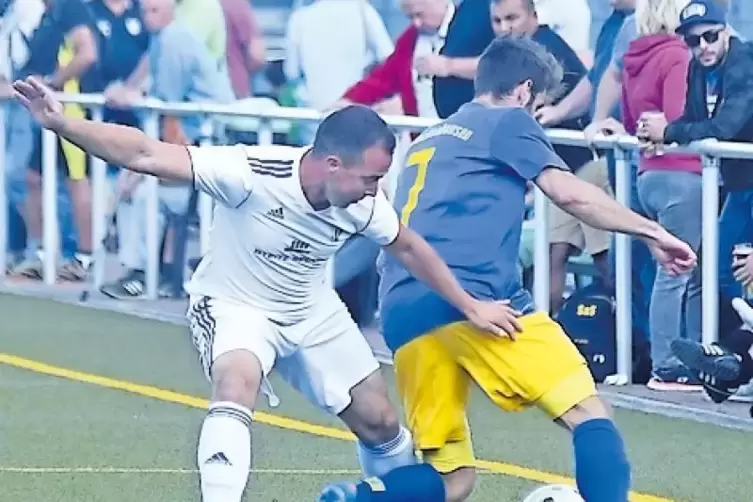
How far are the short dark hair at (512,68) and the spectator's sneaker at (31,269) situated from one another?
27.6 ft

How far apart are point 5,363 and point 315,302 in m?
4.89

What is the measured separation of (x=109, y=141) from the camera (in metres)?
6.72

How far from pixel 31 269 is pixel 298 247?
849 centimetres

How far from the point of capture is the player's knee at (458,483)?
→ 288 inches

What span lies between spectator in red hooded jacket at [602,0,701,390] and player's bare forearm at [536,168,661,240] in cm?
340

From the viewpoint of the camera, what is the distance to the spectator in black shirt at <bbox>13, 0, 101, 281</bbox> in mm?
14938

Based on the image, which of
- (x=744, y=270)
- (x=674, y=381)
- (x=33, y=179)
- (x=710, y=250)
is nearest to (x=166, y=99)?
(x=33, y=179)

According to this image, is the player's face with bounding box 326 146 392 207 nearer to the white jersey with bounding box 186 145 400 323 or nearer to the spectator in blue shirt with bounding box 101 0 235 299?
the white jersey with bounding box 186 145 400 323

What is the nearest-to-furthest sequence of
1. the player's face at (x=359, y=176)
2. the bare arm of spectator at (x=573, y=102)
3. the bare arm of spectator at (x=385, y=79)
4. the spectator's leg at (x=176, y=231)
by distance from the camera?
the player's face at (x=359, y=176) → the bare arm of spectator at (x=573, y=102) → the bare arm of spectator at (x=385, y=79) → the spectator's leg at (x=176, y=231)

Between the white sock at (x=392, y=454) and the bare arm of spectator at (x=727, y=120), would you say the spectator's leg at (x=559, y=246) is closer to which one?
the bare arm of spectator at (x=727, y=120)

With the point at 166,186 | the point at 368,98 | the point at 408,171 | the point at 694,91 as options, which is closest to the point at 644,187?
the point at 694,91

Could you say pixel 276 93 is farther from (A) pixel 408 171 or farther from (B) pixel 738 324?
(A) pixel 408 171

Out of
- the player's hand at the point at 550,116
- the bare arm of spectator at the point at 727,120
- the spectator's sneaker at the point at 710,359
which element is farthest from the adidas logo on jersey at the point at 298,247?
the player's hand at the point at 550,116

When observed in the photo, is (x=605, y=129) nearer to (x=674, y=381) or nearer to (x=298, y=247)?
(x=674, y=381)
